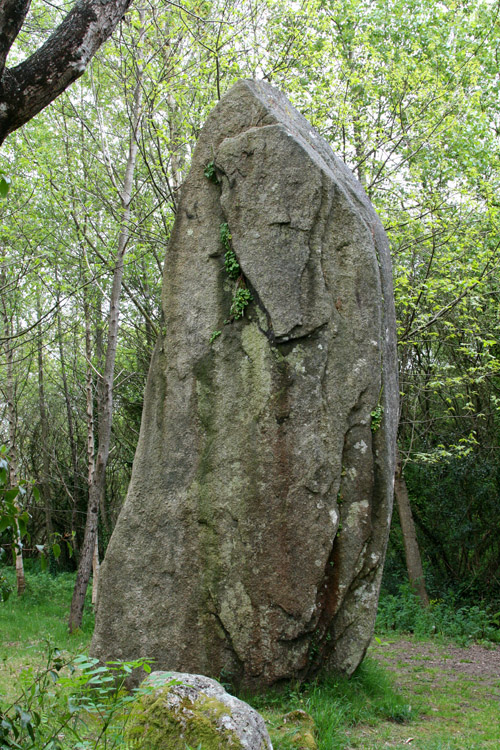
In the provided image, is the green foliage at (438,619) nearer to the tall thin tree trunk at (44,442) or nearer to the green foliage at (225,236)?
the green foliage at (225,236)

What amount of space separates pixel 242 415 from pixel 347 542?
1427mm

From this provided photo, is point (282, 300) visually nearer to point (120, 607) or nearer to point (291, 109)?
point (291, 109)

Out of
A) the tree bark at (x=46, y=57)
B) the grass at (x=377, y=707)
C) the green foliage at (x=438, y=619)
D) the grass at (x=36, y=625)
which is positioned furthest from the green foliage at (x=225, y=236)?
the green foliage at (x=438, y=619)

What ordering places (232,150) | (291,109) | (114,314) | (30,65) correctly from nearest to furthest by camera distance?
(30,65)
(232,150)
(291,109)
(114,314)

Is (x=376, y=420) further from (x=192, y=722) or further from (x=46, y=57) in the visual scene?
(x=46, y=57)

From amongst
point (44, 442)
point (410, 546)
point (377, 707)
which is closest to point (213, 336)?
point (377, 707)

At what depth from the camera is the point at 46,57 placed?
10.6 feet

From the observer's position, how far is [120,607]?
18.0 feet

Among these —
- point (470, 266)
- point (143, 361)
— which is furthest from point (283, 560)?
point (143, 361)

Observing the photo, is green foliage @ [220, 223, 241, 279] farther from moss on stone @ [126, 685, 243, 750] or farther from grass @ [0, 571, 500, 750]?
moss on stone @ [126, 685, 243, 750]

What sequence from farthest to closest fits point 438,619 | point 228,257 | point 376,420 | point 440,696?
point 438,619, point 440,696, point 228,257, point 376,420

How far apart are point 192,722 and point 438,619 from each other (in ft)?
29.5

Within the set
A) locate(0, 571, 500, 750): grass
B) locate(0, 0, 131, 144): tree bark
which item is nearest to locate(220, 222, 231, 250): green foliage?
locate(0, 0, 131, 144): tree bark

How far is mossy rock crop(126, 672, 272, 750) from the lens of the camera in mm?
3275
